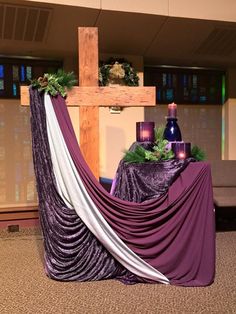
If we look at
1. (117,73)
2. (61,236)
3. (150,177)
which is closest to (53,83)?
(150,177)

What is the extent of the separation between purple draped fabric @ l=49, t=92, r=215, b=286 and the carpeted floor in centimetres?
14

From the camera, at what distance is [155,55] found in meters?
4.82

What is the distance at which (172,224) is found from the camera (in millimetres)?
2629

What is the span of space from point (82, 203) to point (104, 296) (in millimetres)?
617

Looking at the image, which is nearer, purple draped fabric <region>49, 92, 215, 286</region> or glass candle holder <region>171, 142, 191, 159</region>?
purple draped fabric <region>49, 92, 215, 286</region>

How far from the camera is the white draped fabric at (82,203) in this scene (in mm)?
2586

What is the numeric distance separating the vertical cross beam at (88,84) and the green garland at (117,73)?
1.68 m

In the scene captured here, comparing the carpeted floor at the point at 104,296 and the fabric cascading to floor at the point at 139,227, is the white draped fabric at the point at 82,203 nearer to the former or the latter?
the fabric cascading to floor at the point at 139,227

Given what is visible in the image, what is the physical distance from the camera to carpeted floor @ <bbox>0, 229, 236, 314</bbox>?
2.24 m

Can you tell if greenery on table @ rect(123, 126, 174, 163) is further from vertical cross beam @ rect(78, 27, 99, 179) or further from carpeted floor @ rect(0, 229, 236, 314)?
carpeted floor @ rect(0, 229, 236, 314)

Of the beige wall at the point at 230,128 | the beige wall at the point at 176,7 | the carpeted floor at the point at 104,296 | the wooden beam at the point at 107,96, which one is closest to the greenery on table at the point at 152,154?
the wooden beam at the point at 107,96

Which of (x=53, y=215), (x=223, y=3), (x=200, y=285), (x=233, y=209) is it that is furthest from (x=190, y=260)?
(x=223, y=3)

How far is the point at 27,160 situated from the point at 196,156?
2464mm

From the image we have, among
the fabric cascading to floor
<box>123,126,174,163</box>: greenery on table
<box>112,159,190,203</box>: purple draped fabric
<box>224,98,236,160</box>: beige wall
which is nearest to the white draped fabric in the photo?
the fabric cascading to floor
